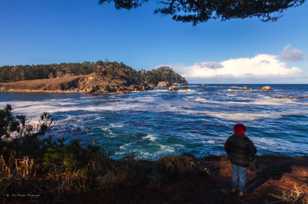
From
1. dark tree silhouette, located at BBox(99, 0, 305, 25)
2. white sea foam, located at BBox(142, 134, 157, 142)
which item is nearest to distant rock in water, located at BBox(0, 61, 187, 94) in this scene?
white sea foam, located at BBox(142, 134, 157, 142)

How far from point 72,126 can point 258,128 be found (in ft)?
48.3

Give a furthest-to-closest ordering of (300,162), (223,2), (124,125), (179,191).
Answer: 1. (124,125)
2. (300,162)
3. (223,2)
4. (179,191)

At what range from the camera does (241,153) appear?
239 inches

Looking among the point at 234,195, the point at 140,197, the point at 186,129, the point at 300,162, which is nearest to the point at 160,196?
the point at 140,197

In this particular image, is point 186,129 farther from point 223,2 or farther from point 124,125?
point 223,2

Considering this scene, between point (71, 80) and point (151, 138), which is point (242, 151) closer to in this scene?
point (151, 138)

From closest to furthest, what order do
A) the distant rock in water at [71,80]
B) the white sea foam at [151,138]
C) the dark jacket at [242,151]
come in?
the dark jacket at [242,151], the white sea foam at [151,138], the distant rock in water at [71,80]

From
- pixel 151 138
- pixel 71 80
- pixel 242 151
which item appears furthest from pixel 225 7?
pixel 71 80

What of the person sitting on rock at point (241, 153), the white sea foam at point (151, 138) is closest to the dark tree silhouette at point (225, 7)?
the person sitting on rock at point (241, 153)

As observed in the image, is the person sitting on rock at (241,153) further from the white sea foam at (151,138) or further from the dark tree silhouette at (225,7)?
the white sea foam at (151,138)

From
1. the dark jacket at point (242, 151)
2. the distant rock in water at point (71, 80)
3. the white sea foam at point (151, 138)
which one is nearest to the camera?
the dark jacket at point (242, 151)

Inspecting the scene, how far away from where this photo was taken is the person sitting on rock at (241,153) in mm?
6062

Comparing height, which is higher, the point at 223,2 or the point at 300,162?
the point at 223,2

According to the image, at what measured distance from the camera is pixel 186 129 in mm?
21266
